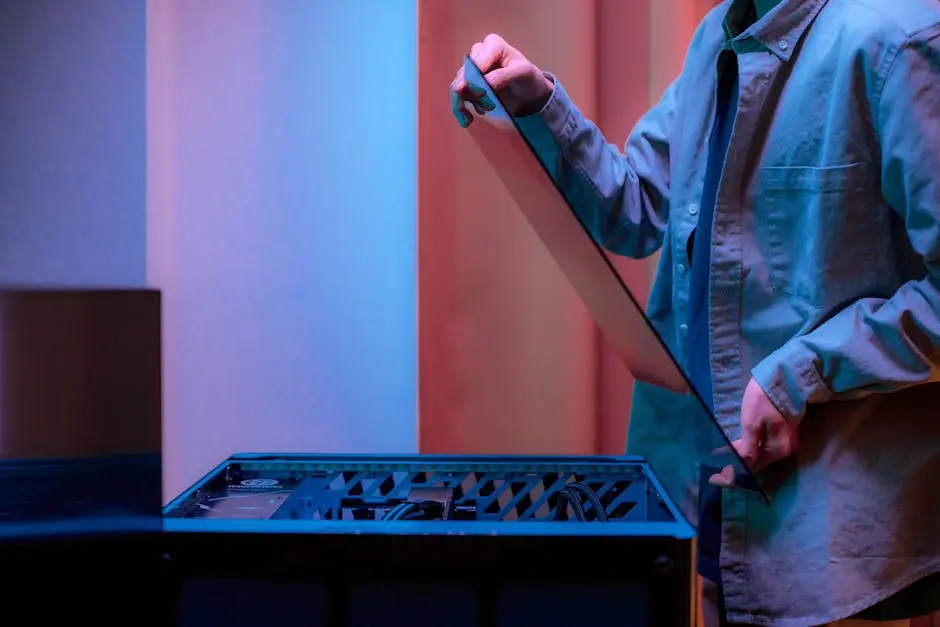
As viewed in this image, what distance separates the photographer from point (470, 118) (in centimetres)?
74

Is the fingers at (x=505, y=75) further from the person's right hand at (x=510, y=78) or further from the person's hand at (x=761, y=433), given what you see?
the person's hand at (x=761, y=433)

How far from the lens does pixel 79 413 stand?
43 cm

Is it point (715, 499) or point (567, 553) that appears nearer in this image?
point (567, 553)

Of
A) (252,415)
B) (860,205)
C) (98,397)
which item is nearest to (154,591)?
(98,397)

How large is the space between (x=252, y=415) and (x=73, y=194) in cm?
114


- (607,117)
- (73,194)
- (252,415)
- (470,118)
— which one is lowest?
(252,415)

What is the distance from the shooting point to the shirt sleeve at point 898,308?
26.1 inches

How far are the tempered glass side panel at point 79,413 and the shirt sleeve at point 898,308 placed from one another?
521 millimetres

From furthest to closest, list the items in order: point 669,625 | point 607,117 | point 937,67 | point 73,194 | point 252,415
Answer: point 252,415
point 607,117
point 937,67
point 669,625
point 73,194

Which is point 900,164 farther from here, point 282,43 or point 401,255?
point 282,43

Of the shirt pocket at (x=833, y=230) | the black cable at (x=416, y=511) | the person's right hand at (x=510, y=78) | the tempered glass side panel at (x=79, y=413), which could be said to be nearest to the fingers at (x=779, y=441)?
the shirt pocket at (x=833, y=230)

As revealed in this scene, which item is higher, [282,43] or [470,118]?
[282,43]

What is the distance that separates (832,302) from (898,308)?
0.06 meters

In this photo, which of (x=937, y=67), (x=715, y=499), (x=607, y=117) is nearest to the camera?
(x=937, y=67)
